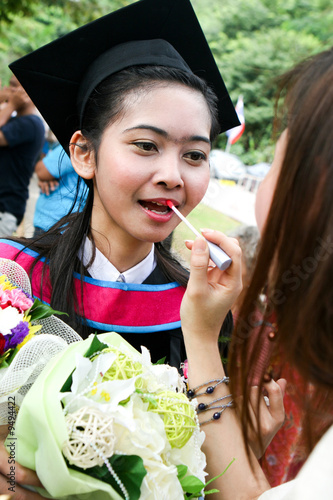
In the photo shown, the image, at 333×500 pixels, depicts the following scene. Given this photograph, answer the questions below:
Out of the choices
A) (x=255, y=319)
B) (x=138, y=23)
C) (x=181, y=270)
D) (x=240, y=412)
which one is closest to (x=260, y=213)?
(x=255, y=319)

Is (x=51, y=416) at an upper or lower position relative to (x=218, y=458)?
upper

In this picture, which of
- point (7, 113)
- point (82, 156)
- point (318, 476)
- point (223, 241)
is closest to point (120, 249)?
point (82, 156)

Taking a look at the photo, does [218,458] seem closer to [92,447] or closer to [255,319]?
[255,319]

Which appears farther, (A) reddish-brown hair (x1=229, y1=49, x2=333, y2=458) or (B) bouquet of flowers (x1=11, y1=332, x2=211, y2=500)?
(A) reddish-brown hair (x1=229, y1=49, x2=333, y2=458)

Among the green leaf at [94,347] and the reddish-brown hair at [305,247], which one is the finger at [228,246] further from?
the green leaf at [94,347]

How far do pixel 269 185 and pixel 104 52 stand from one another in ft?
3.04

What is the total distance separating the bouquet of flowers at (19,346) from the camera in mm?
996

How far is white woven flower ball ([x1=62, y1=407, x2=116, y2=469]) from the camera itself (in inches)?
34.1

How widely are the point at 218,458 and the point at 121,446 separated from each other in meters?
0.49

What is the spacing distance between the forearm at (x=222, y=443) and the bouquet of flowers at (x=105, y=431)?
0.88ft

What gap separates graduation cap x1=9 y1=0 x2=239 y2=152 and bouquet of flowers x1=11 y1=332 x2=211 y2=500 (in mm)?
1106

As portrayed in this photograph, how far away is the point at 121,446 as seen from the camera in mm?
917

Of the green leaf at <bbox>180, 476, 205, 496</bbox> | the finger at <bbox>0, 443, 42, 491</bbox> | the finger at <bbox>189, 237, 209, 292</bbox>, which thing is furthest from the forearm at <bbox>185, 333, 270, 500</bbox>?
the finger at <bbox>0, 443, 42, 491</bbox>

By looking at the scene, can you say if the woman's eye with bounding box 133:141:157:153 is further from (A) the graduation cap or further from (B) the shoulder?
(B) the shoulder
